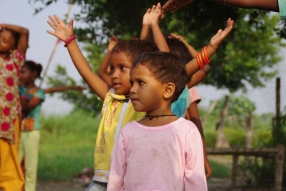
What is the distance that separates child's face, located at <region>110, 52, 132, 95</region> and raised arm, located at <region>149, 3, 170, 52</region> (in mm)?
338

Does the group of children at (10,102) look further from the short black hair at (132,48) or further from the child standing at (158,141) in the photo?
the child standing at (158,141)

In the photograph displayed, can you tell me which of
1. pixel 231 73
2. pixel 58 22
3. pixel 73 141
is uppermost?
pixel 58 22

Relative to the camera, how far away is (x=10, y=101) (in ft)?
20.8

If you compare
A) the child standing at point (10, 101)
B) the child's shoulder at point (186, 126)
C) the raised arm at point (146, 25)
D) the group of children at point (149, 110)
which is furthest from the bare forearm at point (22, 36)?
the child's shoulder at point (186, 126)

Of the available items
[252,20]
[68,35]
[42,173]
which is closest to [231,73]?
[42,173]

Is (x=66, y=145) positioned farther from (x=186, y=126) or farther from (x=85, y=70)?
(x=186, y=126)

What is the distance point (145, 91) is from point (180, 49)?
1238mm

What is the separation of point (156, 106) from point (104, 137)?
0.51m

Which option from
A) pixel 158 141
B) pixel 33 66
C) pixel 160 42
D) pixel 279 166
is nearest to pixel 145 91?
pixel 158 141

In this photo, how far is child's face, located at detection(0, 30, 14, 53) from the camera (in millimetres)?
6309

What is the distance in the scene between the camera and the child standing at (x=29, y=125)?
733 centimetres

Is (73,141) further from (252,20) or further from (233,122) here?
(252,20)

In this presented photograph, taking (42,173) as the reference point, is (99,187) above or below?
above

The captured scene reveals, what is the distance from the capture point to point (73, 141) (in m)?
16.5
